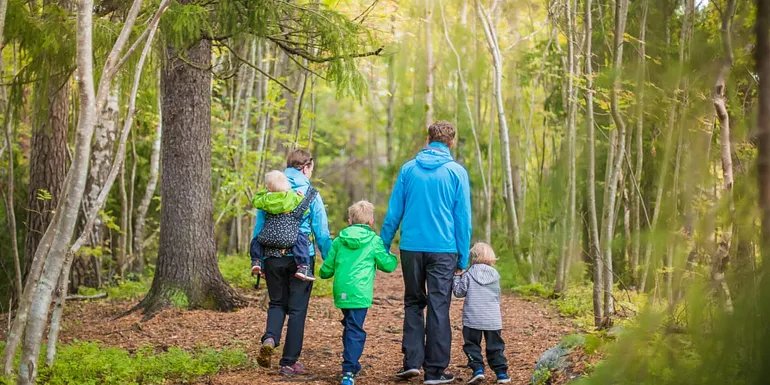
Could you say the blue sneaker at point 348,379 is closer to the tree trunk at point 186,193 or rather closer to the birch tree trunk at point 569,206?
the tree trunk at point 186,193

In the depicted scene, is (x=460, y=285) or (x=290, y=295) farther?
(x=290, y=295)

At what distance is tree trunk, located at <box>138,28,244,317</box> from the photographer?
7559mm

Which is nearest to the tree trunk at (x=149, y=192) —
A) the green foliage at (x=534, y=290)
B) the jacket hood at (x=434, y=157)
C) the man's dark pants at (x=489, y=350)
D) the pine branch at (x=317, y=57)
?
the pine branch at (x=317, y=57)

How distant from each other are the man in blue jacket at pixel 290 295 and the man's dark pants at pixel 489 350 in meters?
1.25

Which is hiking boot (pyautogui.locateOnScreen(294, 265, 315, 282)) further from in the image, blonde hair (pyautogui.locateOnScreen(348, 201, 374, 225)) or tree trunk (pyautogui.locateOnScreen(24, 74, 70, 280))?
tree trunk (pyautogui.locateOnScreen(24, 74, 70, 280))

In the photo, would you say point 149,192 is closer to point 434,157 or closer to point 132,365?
point 132,365

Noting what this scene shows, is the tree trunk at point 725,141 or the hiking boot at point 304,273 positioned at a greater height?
the tree trunk at point 725,141

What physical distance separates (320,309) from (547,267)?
4116 millimetres

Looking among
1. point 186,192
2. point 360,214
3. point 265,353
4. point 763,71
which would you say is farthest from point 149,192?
point 763,71

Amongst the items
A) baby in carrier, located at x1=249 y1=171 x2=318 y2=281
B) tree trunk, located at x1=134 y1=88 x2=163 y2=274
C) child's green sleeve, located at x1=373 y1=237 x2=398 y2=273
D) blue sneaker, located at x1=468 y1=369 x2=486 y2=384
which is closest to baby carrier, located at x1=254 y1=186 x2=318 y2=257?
baby in carrier, located at x1=249 y1=171 x2=318 y2=281

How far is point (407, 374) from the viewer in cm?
521

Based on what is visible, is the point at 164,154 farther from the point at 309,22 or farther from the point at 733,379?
the point at 733,379

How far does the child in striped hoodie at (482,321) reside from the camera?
16.8 ft

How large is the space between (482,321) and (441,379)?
20.4 inches
